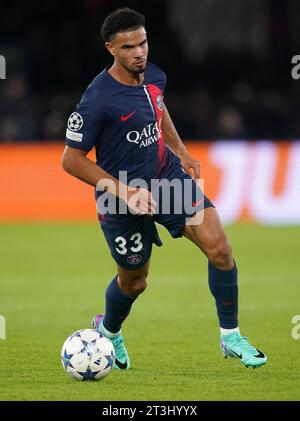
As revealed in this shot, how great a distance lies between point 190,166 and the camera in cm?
743

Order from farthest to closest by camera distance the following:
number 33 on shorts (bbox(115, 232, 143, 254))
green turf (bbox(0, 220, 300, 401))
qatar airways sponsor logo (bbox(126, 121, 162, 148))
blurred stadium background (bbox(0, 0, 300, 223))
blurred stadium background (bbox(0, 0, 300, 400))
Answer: blurred stadium background (bbox(0, 0, 300, 223)) < blurred stadium background (bbox(0, 0, 300, 400)) < number 33 on shorts (bbox(115, 232, 143, 254)) < qatar airways sponsor logo (bbox(126, 121, 162, 148)) < green turf (bbox(0, 220, 300, 401))

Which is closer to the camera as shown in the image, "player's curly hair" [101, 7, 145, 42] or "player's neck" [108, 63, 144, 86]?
"player's curly hair" [101, 7, 145, 42]

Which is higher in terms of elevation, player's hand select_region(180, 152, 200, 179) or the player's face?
the player's face

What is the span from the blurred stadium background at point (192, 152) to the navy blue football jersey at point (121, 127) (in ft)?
4.67

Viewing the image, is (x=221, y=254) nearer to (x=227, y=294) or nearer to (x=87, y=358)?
(x=227, y=294)

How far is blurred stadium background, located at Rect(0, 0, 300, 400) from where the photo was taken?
930 cm

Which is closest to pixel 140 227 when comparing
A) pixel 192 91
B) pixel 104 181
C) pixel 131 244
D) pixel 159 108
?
pixel 131 244

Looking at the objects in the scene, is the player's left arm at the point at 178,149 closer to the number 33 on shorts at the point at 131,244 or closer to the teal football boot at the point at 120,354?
the number 33 on shorts at the point at 131,244

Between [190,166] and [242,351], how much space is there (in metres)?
1.44

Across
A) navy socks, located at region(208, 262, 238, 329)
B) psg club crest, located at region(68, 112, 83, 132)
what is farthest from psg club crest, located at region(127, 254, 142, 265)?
psg club crest, located at region(68, 112, 83, 132)

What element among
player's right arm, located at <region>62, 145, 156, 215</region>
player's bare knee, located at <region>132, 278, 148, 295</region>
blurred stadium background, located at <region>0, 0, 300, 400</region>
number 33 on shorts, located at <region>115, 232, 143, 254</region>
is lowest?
blurred stadium background, located at <region>0, 0, 300, 400</region>

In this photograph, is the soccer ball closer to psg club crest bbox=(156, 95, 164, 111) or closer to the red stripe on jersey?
the red stripe on jersey

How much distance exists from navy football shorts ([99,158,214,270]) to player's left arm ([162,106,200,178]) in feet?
0.66
